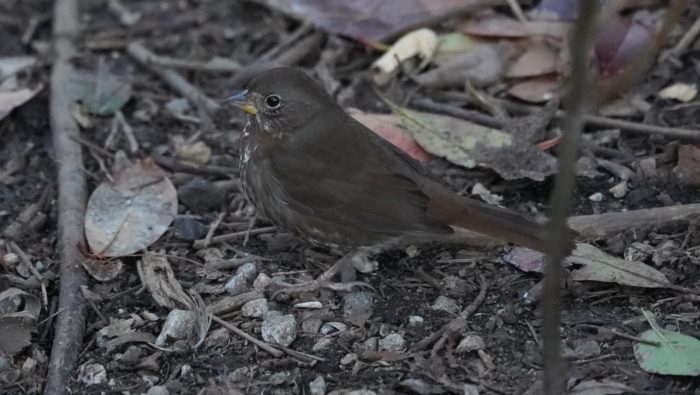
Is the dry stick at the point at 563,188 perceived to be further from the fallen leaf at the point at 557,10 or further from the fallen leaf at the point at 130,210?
the fallen leaf at the point at 557,10

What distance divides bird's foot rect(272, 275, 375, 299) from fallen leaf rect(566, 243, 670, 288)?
0.86 m

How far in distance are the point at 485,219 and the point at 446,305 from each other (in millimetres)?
384

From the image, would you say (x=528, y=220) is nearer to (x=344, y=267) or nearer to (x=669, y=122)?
(x=344, y=267)

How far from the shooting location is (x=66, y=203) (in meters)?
4.57

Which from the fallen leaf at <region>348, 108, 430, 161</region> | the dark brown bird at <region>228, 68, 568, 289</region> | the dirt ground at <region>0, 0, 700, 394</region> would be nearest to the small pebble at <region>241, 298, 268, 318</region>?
the dirt ground at <region>0, 0, 700, 394</region>

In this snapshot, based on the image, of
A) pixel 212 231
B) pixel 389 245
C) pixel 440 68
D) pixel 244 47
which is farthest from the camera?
pixel 244 47

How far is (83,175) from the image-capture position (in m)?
4.79

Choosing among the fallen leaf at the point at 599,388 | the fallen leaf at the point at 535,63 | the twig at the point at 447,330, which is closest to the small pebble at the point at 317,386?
the twig at the point at 447,330

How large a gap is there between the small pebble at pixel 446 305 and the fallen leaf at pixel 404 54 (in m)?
1.87

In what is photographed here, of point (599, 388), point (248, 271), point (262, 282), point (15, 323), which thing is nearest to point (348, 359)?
point (262, 282)

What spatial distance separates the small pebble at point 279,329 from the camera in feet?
12.5

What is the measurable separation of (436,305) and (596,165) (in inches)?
48.6

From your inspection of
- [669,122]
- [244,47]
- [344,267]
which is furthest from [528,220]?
[244,47]

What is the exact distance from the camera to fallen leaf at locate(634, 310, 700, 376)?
3.37 metres
